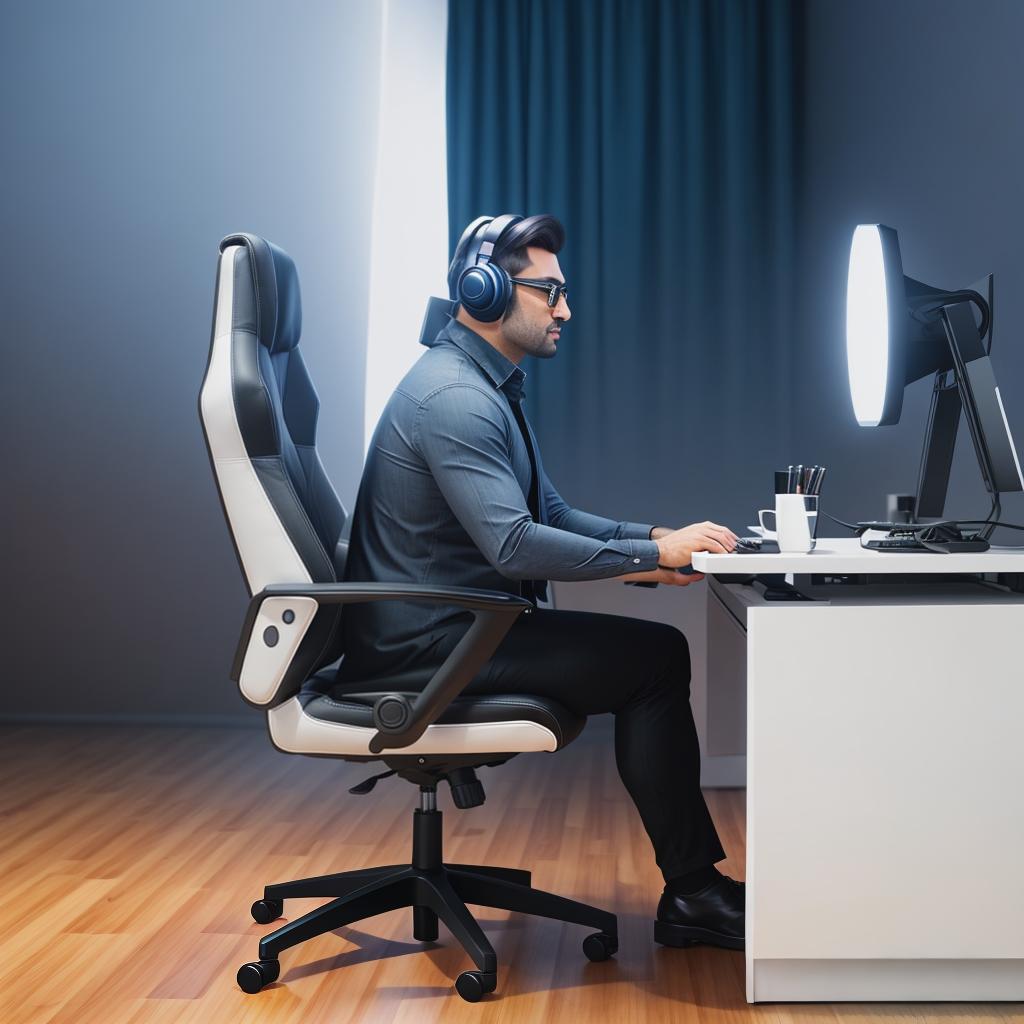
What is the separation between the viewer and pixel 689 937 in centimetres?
194

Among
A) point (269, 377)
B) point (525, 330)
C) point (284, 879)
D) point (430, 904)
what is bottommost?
point (284, 879)

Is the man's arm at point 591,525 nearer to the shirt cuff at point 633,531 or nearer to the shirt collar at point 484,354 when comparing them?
the shirt cuff at point 633,531

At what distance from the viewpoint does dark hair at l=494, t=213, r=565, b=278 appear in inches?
78.3

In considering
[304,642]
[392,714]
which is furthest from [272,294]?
[392,714]

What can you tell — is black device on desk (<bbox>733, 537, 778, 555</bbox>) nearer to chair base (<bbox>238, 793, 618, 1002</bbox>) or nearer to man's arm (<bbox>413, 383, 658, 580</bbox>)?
man's arm (<bbox>413, 383, 658, 580</bbox>)

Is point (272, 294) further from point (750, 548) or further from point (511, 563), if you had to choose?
point (750, 548)

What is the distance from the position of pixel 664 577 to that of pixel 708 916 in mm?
577

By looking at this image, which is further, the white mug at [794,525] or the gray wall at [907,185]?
the gray wall at [907,185]

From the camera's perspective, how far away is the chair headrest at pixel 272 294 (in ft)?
5.82

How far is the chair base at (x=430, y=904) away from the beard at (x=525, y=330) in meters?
0.80

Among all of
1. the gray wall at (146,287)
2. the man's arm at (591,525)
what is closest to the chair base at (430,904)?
the man's arm at (591,525)

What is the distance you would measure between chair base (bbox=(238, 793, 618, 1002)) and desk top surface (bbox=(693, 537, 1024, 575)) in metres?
0.65

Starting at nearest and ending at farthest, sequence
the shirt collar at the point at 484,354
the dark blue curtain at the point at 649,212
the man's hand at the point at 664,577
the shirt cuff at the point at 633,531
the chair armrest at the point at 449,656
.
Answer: the chair armrest at the point at 449,656 → the man's hand at the point at 664,577 → the shirt collar at the point at 484,354 → the shirt cuff at the point at 633,531 → the dark blue curtain at the point at 649,212

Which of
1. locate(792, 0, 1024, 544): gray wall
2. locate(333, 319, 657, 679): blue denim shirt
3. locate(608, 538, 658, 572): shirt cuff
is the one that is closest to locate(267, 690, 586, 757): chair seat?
locate(333, 319, 657, 679): blue denim shirt
